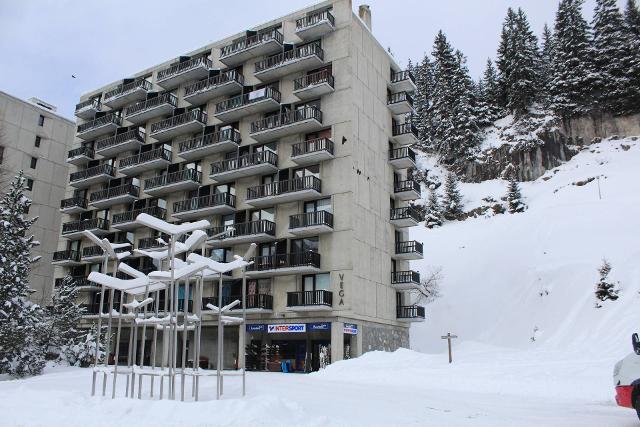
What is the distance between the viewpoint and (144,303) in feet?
53.1

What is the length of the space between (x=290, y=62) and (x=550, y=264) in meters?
27.4

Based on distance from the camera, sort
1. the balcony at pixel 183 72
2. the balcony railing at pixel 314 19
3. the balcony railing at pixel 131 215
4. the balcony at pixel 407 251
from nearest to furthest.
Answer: the balcony railing at pixel 314 19 < the balcony at pixel 407 251 < the balcony at pixel 183 72 < the balcony railing at pixel 131 215

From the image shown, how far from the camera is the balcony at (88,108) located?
5185 centimetres

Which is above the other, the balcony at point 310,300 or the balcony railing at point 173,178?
the balcony railing at point 173,178

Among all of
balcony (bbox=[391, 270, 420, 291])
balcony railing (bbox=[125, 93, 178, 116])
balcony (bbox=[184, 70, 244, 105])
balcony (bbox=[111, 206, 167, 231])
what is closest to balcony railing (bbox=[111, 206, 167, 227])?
balcony (bbox=[111, 206, 167, 231])

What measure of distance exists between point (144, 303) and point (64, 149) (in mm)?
47365

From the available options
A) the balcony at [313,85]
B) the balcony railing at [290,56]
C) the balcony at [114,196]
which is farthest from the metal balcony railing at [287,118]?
the balcony at [114,196]

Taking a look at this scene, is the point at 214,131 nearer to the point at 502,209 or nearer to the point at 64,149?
the point at 64,149

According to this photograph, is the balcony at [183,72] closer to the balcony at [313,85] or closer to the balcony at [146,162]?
the balcony at [146,162]

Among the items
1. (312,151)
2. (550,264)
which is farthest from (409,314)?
(550,264)

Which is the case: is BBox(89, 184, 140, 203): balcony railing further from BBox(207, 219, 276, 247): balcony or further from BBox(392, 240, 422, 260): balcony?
BBox(392, 240, 422, 260): balcony

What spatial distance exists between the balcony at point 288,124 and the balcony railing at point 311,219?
253 inches

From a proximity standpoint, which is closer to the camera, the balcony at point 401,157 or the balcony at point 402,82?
the balcony at point 401,157

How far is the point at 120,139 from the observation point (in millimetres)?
48031
